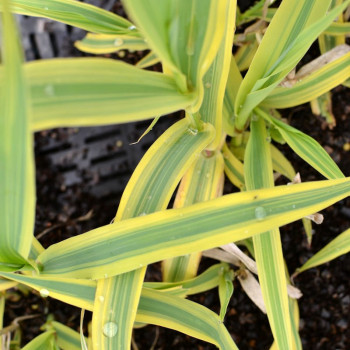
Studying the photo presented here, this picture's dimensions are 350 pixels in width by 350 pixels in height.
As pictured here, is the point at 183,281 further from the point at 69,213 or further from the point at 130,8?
the point at 130,8

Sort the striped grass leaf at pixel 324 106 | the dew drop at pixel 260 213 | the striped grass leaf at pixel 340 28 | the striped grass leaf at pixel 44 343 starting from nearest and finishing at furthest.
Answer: the dew drop at pixel 260 213 → the striped grass leaf at pixel 44 343 → the striped grass leaf at pixel 340 28 → the striped grass leaf at pixel 324 106

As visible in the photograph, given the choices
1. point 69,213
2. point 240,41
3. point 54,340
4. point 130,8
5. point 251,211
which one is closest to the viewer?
point 130,8

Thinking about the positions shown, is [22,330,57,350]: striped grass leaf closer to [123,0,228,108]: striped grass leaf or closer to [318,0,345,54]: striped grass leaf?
[123,0,228,108]: striped grass leaf

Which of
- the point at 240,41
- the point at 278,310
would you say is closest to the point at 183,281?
the point at 278,310

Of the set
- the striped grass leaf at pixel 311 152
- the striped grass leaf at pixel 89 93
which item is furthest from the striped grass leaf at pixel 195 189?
the striped grass leaf at pixel 89 93

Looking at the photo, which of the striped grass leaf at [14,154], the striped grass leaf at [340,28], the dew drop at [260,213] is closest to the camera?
the striped grass leaf at [14,154]

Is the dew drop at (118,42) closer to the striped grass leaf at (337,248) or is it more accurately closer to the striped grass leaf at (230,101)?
the striped grass leaf at (230,101)

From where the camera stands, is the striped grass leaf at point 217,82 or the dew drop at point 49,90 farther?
the striped grass leaf at point 217,82
